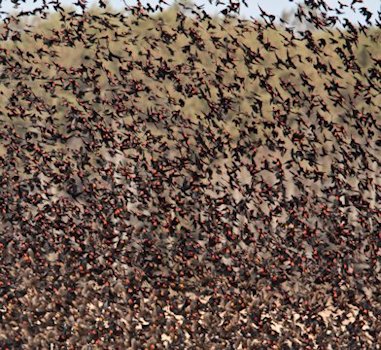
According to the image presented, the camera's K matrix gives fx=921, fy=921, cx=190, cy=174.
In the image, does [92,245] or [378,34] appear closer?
[378,34]

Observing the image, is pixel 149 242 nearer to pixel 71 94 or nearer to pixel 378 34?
pixel 71 94

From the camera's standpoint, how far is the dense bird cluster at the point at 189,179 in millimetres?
7352

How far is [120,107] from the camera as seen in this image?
768 cm

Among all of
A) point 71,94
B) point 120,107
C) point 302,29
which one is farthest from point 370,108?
point 71,94

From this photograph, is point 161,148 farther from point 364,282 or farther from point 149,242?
point 364,282

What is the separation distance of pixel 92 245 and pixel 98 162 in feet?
2.32

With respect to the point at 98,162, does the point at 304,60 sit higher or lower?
higher

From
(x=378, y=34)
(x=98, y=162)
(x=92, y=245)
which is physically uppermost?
(x=378, y=34)

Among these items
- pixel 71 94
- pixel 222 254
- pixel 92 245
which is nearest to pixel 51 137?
pixel 71 94

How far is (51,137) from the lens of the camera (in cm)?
786

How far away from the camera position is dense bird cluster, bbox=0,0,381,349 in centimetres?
735

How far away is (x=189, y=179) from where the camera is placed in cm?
758

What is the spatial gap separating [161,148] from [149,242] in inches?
30.9

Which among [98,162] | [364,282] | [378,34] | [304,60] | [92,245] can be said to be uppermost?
[378,34]
